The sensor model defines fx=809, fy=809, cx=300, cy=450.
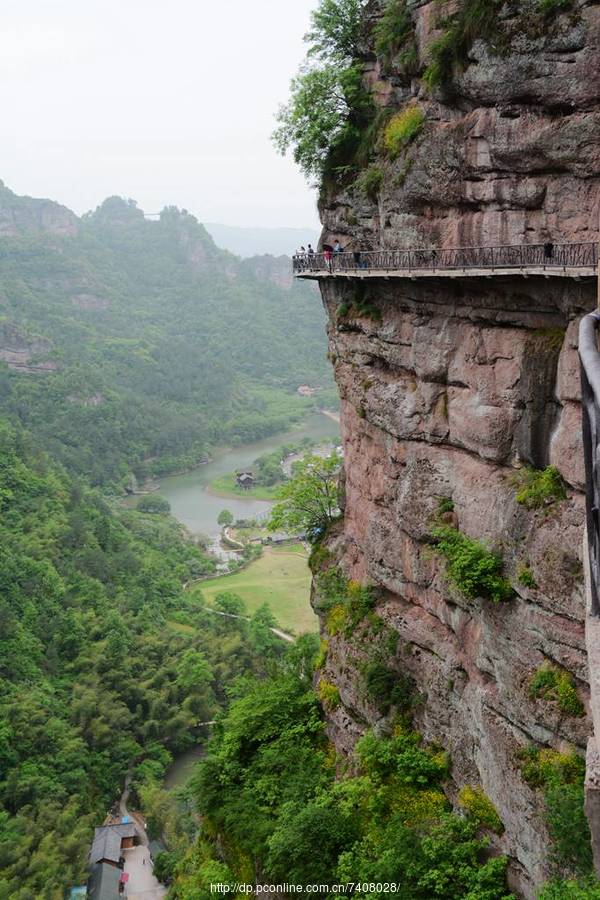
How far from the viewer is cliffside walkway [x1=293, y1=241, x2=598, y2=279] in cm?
1366

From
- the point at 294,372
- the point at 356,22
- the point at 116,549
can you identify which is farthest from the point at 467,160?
the point at 294,372

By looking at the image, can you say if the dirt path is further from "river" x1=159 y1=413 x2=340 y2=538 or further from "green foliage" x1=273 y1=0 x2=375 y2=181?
"green foliage" x1=273 y1=0 x2=375 y2=181

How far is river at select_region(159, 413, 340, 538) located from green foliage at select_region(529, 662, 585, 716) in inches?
2971

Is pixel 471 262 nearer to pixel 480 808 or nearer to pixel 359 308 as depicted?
pixel 359 308

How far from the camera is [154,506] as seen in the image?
9475 centimetres

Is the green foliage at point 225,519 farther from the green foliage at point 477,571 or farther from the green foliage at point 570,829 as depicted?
the green foliage at point 570,829

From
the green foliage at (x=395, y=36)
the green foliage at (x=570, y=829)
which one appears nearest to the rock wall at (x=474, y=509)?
the green foliage at (x=570, y=829)

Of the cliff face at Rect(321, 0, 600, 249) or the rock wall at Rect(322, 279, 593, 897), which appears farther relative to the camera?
the rock wall at Rect(322, 279, 593, 897)

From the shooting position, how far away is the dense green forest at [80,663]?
38.6m

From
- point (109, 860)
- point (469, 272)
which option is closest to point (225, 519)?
point (109, 860)

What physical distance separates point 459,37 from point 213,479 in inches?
3852

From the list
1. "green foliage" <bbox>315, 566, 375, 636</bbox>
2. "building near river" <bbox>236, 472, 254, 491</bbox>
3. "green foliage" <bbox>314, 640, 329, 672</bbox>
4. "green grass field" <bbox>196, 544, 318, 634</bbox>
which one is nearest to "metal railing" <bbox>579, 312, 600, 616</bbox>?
"green foliage" <bbox>315, 566, 375, 636</bbox>

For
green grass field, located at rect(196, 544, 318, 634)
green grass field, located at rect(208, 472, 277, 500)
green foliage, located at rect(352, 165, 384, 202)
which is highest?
green foliage, located at rect(352, 165, 384, 202)

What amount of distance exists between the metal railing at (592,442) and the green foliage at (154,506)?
8772 centimetres
